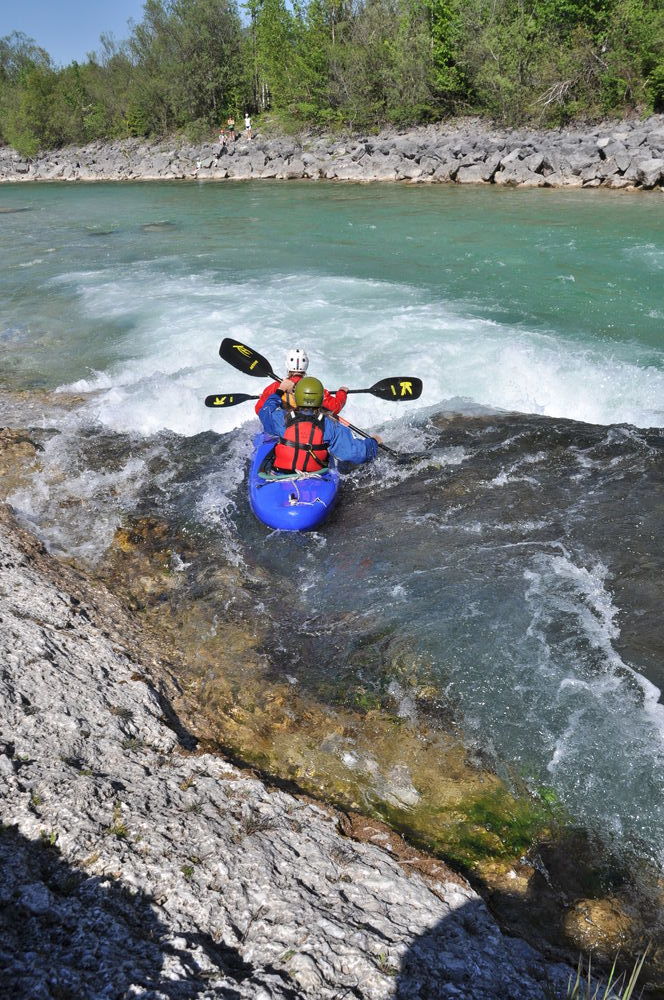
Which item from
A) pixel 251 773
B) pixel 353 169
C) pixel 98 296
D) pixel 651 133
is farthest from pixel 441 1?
pixel 251 773

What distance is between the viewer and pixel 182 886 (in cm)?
204

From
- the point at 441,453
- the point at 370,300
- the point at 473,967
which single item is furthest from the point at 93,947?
the point at 370,300

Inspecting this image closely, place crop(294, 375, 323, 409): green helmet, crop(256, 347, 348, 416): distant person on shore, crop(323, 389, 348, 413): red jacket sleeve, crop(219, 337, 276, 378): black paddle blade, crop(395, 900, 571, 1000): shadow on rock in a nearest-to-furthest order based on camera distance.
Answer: crop(395, 900, 571, 1000): shadow on rock < crop(294, 375, 323, 409): green helmet < crop(256, 347, 348, 416): distant person on shore < crop(323, 389, 348, 413): red jacket sleeve < crop(219, 337, 276, 378): black paddle blade

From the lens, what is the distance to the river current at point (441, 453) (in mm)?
3744

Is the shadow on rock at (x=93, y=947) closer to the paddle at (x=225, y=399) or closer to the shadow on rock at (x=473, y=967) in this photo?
the shadow on rock at (x=473, y=967)

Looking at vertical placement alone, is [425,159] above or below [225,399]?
above

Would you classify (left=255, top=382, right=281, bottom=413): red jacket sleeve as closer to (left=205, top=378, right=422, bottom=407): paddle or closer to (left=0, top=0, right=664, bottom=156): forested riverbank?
(left=205, top=378, right=422, bottom=407): paddle

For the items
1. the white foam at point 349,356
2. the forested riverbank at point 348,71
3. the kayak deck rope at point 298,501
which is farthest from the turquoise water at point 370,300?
the forested riverbank at point 348,71

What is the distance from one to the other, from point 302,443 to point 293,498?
54 centimetres

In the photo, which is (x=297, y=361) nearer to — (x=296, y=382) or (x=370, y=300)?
(x=296, y=382)

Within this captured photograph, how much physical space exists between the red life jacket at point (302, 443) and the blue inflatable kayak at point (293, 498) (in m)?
0.12

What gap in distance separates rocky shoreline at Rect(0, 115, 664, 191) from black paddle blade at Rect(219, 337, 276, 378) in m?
16.4

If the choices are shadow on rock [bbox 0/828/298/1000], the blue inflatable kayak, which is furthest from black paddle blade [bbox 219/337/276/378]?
shadow on rock [bbox 0/828/298/1000]

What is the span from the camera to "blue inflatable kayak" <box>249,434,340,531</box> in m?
5.31
